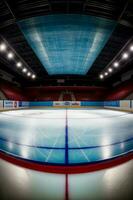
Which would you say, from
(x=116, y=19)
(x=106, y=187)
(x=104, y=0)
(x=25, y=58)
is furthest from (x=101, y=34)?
(x=106, y=187)

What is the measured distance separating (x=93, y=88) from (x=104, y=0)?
2148 cm

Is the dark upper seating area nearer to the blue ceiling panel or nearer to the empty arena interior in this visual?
the empty arena interior

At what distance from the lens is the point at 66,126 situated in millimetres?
4840

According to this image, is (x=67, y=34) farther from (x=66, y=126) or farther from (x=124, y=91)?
(x=124, y=91)

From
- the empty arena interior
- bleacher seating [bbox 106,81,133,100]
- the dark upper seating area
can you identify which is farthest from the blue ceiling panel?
the dark upper seating area

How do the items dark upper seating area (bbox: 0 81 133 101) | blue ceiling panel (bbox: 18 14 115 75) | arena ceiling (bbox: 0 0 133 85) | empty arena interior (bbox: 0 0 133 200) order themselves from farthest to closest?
dark upper seating area (bbox: 0 81 133 101)
blue ceiling panel (bbox: 18 14 115 75)
arena ceiling (bbox: 0 0 133 85)
empty arena interior (bbox: 0 0 133 200)

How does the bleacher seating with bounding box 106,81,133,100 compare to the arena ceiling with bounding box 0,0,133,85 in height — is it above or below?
below

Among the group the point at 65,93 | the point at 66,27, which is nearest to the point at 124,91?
the point at 65,93

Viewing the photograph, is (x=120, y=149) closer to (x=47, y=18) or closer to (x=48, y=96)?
(x=47, y=18)

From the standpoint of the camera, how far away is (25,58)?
46.9ft

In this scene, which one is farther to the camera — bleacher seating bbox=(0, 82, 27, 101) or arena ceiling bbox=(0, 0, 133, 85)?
bleacher seating bbox=(0, 82, 27, 101)

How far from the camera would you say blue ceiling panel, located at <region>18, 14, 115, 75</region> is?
25.4ft

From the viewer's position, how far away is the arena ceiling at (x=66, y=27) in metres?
6.40

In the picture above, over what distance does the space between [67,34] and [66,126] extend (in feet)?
25.5
